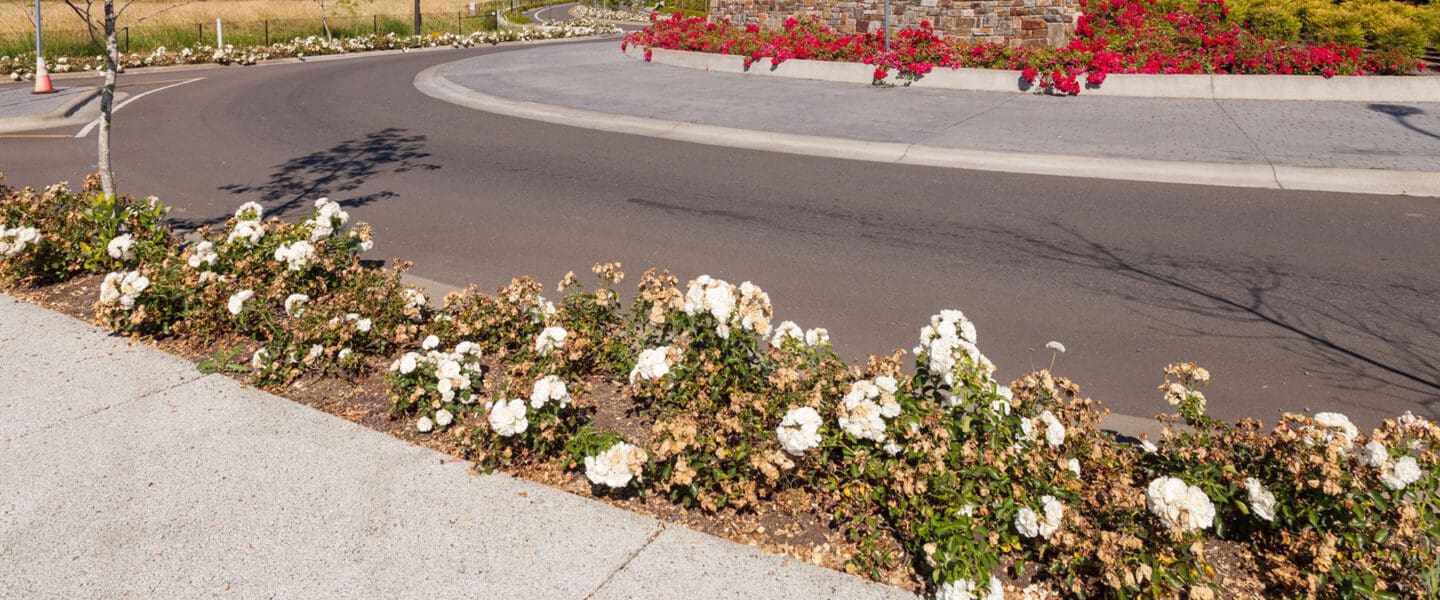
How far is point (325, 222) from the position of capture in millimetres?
6457

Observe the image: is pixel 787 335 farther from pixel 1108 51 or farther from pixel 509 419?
pixel 1108 51

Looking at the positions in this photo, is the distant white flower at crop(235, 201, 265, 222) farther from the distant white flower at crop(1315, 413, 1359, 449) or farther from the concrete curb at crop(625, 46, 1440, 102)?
the concrete curb at crop(625, 46, 1440, 102)

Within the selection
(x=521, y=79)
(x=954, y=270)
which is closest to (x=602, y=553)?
(x=954, y=270)

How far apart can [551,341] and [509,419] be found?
72 cm

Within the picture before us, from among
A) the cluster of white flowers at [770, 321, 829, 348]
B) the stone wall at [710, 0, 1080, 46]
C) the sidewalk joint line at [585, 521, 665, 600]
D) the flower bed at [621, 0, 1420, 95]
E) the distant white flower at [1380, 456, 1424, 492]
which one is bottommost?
the sidewalk joint line at [585, 521, 665, 600]

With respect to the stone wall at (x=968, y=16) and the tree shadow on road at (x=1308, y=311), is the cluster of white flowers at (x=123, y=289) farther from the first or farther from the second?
the stone wall at (x=968, y=16)

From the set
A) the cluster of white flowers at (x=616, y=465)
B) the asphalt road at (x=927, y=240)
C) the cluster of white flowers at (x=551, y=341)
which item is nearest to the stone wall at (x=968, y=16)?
the asphalt road at (x=927, y=240)

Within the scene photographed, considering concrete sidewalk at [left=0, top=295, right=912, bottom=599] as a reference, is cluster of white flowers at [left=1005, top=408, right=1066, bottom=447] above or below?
above

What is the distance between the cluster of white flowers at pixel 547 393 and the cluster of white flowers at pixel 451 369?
482 millimetres

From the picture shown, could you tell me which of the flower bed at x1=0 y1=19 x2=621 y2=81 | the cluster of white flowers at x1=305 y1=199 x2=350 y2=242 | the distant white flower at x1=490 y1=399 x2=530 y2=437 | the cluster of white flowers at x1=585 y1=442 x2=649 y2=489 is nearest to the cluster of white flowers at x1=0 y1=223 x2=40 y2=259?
the cluster of white flowers at x1=305 y1=199 x2=350 y2=242

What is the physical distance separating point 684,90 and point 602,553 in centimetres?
1422

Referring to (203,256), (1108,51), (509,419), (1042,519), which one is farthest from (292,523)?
(1108,51)

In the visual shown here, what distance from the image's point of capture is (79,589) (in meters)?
3.56

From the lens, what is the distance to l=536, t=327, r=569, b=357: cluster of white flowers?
4.82m
